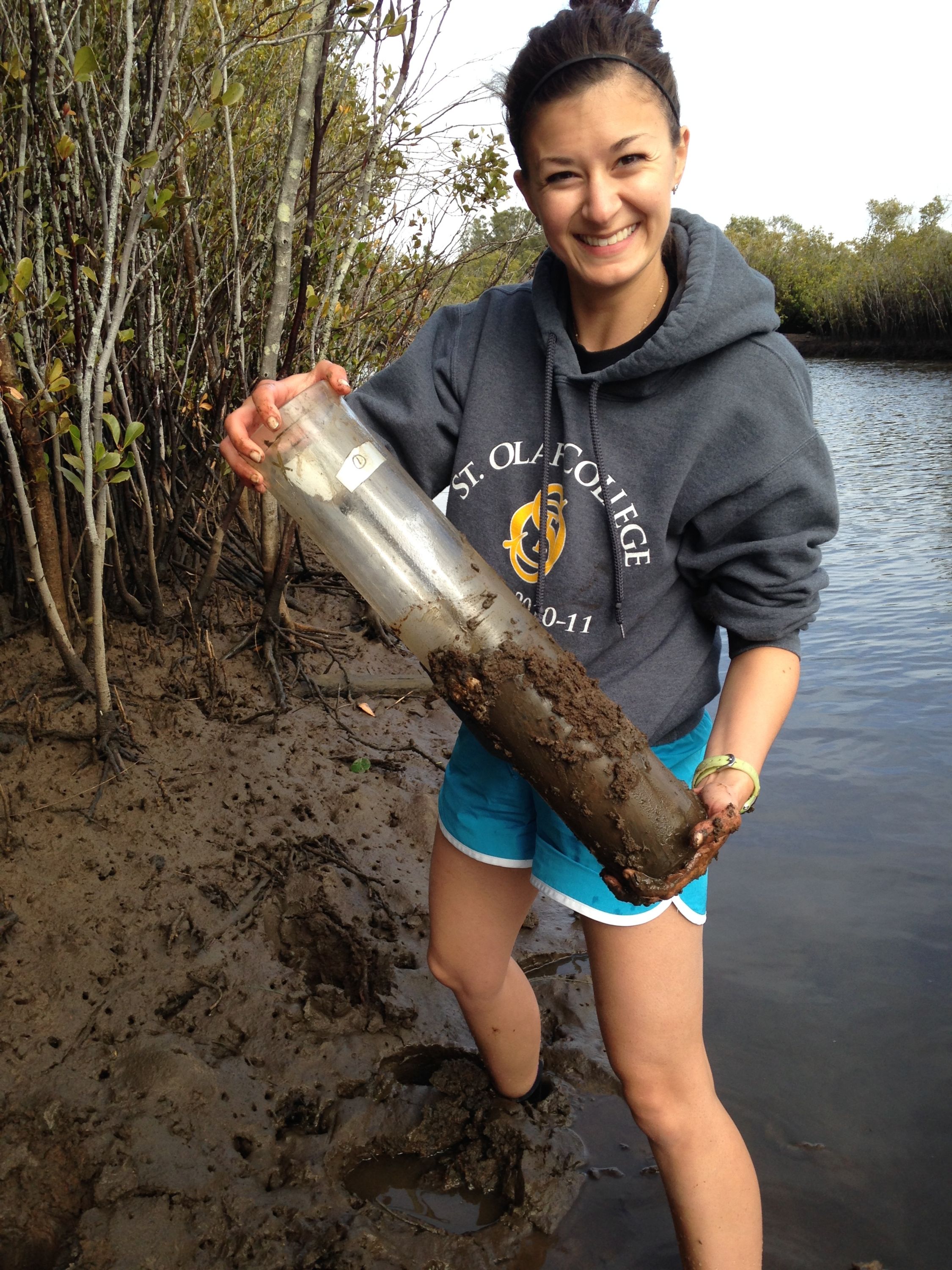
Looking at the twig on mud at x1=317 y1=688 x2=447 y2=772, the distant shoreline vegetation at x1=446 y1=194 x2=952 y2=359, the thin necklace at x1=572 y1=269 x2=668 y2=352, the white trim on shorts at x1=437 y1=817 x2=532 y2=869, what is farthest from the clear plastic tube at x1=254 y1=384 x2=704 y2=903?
the distant shoreline vegetation at x1=446 y1=194 x2=952 y2=359

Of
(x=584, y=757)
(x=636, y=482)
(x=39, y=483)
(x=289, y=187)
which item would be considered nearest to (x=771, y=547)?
(x=636, y=482)

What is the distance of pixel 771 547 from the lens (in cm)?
182

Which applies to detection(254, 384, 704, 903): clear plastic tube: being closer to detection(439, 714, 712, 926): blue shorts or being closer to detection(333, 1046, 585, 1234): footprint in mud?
detection(439, 714, 712, 926): blue shorts

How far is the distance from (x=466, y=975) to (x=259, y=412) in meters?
1.31

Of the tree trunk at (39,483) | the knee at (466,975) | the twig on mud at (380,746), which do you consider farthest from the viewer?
the twig on mud at (380,746)

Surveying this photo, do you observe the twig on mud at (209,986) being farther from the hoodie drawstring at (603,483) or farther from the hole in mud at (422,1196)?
the hoodie drawstring at (603,483)

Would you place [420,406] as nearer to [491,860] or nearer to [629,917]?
[491,860]

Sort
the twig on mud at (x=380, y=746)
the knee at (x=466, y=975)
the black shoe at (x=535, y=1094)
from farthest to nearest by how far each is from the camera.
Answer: the twig on mud at (x=380, y=746) < the black shoe at (x=535, y=1094) < the knee at (x=466, y=975)

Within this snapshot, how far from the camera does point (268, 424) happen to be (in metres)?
1.81

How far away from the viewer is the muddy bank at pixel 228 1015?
2125mm

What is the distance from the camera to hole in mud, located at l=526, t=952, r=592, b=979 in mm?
3268

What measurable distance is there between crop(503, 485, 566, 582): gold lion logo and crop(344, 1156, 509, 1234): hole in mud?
1.52 metres

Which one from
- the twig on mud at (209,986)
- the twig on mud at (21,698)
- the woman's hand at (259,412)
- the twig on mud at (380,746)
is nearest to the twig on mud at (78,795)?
the twig on mud at (21,698)

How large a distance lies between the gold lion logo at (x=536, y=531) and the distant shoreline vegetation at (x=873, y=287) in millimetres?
26495
